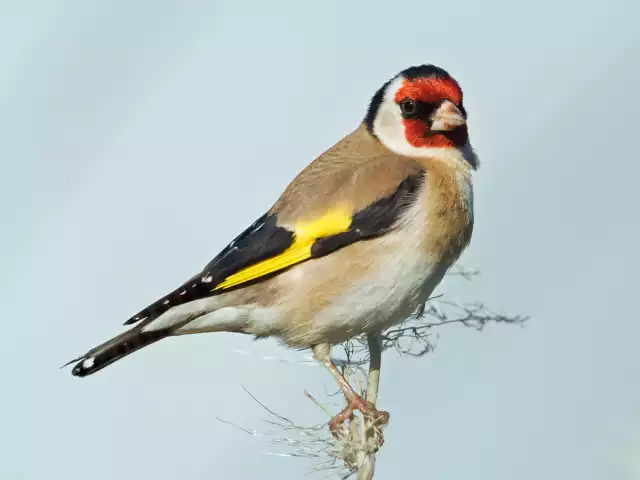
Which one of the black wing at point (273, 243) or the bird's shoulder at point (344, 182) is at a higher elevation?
the bird's shoulder at point (344, 182)

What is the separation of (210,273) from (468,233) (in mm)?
926

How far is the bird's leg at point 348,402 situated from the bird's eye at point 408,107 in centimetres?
93

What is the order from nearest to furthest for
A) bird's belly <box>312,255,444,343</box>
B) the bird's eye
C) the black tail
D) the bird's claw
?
the bird's claw < the black tail < bird's belly <box>312,255,444,343</box> < the bird's eye

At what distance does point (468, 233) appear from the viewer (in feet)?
10.6

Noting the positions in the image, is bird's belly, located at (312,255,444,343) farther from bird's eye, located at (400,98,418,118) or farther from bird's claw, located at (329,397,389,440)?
bird's eye, located at (400,98,418,118)

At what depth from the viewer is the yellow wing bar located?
3047 mm

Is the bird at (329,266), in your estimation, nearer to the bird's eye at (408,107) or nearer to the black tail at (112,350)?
the black tail at (112,350)

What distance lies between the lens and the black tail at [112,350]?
288cm

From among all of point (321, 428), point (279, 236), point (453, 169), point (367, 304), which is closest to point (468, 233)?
point (453, 169)

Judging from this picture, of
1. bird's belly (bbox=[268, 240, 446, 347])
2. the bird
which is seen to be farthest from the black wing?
bird's belly (bbox=[268, 240, 446, 347])

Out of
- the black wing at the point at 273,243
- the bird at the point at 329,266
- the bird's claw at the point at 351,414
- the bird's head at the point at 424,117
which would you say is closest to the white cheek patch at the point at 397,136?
the bird's head at the point at 424,117

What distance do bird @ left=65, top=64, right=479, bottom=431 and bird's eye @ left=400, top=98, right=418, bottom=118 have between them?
0.21 metres

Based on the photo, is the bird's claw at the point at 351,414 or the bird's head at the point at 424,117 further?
the bird's head at the point at 424,117

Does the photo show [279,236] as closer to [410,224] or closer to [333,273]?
[333,273]
